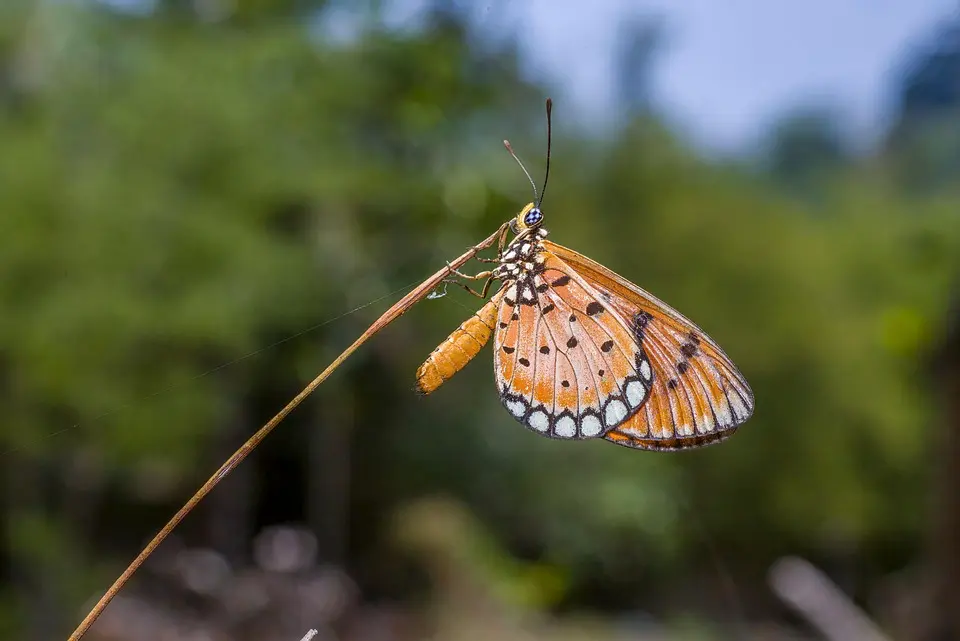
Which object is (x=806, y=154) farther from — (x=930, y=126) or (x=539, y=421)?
(x=539, y=421)

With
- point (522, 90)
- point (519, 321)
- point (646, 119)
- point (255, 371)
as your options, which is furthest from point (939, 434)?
point (255, 371)

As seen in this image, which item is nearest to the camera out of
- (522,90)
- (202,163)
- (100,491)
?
(522,90)

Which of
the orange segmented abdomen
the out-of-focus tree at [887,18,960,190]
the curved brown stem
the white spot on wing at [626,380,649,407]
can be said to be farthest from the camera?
the out-of-focus tree at [887,18,960,190]

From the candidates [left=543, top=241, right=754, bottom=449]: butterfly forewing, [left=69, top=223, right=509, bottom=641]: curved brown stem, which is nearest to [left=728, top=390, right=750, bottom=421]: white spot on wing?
[left=543, top=241, right=754, bottom=449]: butterfly forewing

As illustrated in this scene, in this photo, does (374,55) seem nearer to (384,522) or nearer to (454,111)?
(454,111)

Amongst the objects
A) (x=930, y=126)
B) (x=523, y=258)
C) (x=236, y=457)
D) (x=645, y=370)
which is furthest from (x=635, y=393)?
(x=930, y=126)

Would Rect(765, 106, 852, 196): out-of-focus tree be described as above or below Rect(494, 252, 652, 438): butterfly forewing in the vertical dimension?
above

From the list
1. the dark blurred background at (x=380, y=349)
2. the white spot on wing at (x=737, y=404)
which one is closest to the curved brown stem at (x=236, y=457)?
the white spot on wing at (x=737, y=404)

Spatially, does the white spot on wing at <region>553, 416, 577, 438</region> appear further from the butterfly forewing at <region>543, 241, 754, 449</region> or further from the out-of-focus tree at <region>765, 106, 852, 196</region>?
the out-of-focus tree at <region>765, 106, 852, 196</region>
